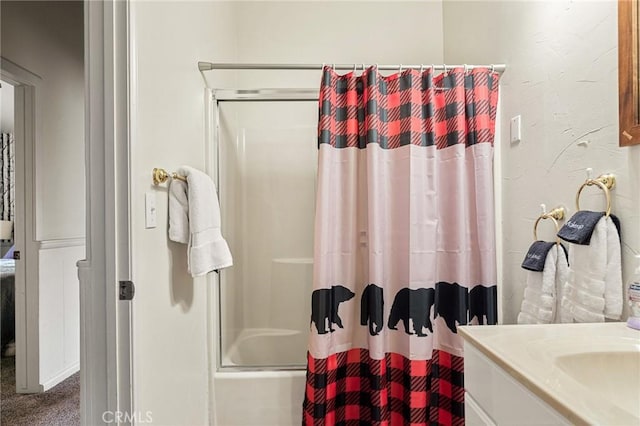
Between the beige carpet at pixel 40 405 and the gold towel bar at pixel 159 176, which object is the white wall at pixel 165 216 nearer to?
the gold towel bar at pixel 159 176

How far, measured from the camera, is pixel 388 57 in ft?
8.18

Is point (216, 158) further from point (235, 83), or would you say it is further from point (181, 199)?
point (235, 83)

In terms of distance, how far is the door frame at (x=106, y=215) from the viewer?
3.24 feet

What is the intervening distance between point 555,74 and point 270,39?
1.83m

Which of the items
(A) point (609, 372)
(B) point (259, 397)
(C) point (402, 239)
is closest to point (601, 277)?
(A) point (609, 372)

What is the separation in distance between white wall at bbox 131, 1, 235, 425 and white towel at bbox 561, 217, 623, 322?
1239mm

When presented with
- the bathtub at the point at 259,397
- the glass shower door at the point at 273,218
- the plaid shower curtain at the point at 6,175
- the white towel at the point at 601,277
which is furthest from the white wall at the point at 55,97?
the white towel at the point at 601,277

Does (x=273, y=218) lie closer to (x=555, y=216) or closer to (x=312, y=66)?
(x=312, y=66)

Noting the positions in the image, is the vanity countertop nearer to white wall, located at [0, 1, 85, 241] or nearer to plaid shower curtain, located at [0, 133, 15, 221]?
white wall, located at [0, 1, 85, 241]

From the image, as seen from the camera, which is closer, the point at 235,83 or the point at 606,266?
the point at 606,266

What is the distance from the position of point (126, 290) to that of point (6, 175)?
4.38 m

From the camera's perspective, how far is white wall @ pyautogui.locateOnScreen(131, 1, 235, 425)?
1069mm

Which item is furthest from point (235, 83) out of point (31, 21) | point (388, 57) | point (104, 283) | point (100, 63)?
point (104, 283)

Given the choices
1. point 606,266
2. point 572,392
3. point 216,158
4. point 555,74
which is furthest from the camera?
point 216,158
